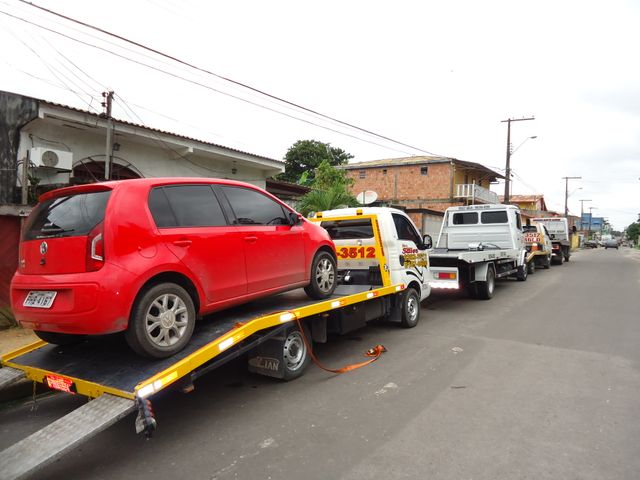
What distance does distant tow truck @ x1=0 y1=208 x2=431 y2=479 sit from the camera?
2.92 meters

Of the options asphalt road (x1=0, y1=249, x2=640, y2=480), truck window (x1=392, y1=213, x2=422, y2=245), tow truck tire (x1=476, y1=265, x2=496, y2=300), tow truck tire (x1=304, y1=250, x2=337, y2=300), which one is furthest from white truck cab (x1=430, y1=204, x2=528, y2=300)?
tow truck tire (x1=304, y1=250, x2=337, y2=300)

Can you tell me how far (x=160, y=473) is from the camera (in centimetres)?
309

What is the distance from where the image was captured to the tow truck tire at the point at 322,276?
5.41m

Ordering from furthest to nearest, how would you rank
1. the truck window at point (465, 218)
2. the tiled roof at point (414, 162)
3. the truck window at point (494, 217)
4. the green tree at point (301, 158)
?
the green tree at point (301, 158) < the tiled roof at point (414, 162) < the truck window at point (465, 218) < the truck window at point (494, 217)

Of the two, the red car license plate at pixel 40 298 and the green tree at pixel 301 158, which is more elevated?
the green tree at pixel 301 158

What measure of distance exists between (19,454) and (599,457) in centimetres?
417

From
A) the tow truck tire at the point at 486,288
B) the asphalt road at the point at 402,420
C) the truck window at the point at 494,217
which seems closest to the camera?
the asphalt road at the point at 402,420

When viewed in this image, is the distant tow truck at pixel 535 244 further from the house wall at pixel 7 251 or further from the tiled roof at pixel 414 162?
the house wall at pixel 7 251

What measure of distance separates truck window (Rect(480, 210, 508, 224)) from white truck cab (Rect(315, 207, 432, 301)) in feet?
21.7

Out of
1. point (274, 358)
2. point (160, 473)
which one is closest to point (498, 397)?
point (274, 358)

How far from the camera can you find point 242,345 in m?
4.20

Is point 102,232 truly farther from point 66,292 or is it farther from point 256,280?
point 256,280

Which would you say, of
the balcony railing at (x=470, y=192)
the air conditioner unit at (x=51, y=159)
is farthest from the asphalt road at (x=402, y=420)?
the balcony railing at (x=470, y=192)

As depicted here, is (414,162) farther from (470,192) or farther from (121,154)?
(121,154)
